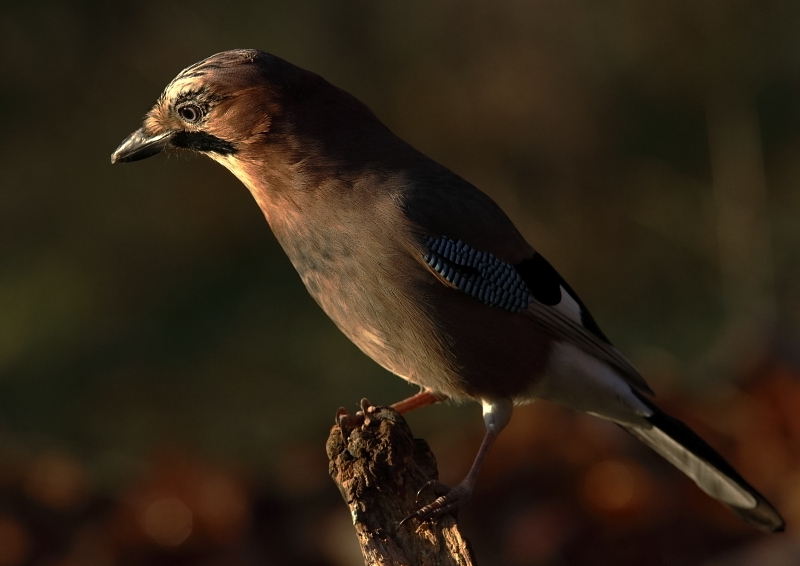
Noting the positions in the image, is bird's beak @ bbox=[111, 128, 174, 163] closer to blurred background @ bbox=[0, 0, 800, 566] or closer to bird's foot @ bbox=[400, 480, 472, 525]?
bird's foot @ bbox=[400, 480, 472, 525]

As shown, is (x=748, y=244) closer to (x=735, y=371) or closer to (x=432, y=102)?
(x=735, y=371)

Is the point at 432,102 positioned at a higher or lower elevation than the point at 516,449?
higher

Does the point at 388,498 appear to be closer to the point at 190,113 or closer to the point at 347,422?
the point at 347,422

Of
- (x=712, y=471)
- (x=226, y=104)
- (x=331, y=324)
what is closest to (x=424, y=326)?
(x=226, y=104)

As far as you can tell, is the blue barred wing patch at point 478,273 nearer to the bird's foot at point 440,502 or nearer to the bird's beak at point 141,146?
the bird's foot at point 440,502

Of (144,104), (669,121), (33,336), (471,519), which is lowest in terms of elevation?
(33,336)

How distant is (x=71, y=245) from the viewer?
27.0 ft

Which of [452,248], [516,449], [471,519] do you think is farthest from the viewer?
[516,449]

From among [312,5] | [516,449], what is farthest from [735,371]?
[312,5]

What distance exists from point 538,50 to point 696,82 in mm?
1327

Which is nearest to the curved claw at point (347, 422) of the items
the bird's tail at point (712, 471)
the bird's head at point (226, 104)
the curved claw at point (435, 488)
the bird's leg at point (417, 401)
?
the curved claw at point (435, 488)

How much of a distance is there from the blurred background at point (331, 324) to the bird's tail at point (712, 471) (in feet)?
3.29

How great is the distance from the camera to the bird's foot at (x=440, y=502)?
3387mm

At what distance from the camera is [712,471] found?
460 centimetres
